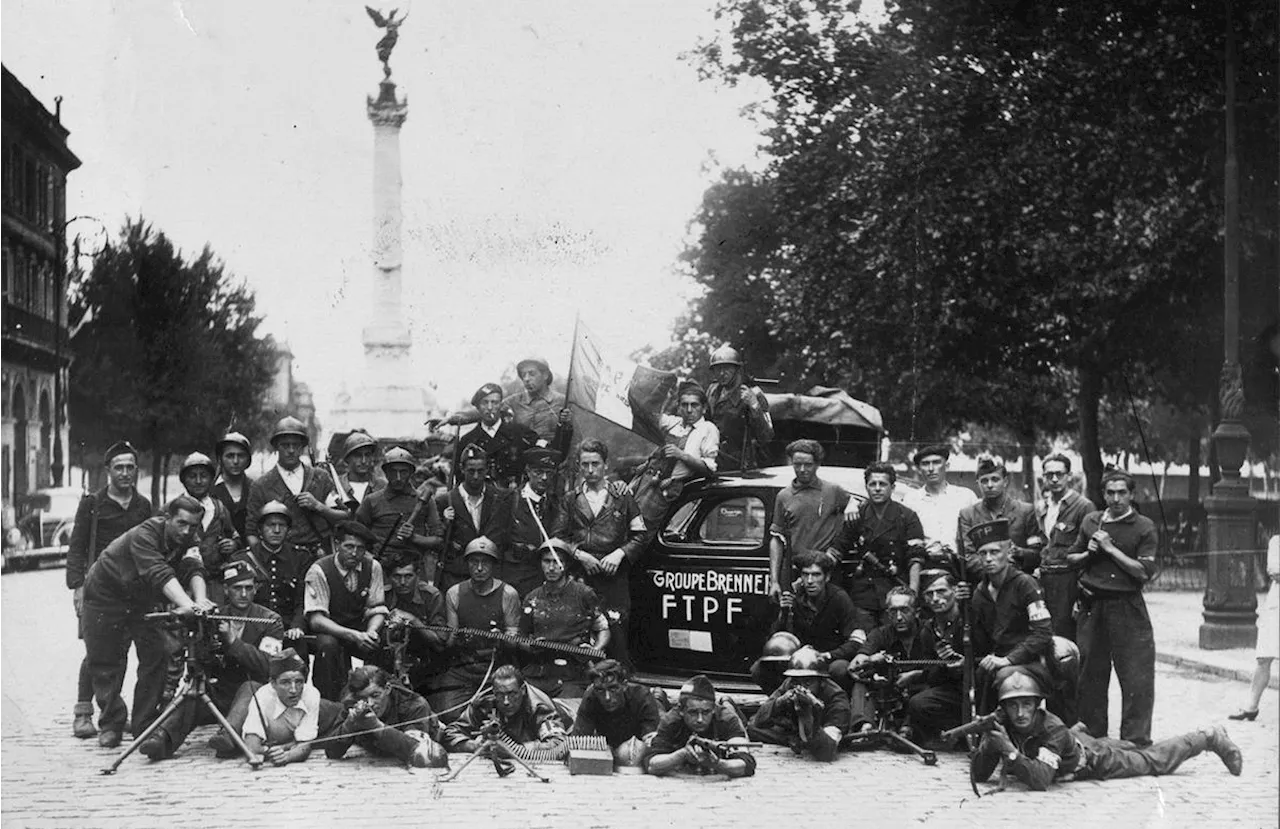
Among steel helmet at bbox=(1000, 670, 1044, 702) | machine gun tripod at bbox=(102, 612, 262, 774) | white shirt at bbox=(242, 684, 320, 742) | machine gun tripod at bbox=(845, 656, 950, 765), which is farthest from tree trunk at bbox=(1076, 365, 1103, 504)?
machine gun tripod at bbox=(102, 612, 262, 774)

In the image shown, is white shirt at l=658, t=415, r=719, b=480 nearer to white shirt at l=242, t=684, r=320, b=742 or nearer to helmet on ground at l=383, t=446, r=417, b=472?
helmet on ground at l=383, t=446, r=417, b=472

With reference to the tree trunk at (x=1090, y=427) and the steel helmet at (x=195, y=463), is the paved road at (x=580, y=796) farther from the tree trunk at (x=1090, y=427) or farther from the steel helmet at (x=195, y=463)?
the tree trunk at (x=1090, y=427)

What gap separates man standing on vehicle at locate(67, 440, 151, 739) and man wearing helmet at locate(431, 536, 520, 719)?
2082mm

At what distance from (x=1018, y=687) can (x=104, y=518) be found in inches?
231

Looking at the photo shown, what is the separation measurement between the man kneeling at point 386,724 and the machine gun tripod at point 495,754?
0.69 feet

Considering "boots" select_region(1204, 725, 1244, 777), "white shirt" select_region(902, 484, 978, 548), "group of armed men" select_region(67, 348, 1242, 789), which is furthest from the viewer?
"white shirt" select_region(902, 484, 978, 548)

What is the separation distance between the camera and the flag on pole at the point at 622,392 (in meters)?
11.4

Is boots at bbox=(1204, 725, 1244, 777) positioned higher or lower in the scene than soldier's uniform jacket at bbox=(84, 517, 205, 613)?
lower

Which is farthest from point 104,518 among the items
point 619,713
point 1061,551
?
point 1061,551

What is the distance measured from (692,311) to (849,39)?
6.76 metres

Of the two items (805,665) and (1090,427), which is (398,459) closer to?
(805,665)

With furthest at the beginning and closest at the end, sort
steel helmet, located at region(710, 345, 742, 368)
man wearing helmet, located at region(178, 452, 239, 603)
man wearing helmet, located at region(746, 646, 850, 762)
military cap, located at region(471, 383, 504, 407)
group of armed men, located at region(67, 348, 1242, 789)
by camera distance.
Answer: steel helmet, located at region(710, 345, 742, 368)
military cap, located at region(471, 383, 504, 407)
man wearing helmet, located at region(178, 452, 239, 603)
man wearing helmet, located at region(746, 646, 850, 762)
group of armed men, located at region(67, 348, 1242, 789)

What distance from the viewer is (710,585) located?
360 inches

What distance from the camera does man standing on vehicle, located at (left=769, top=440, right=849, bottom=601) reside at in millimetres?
8805
